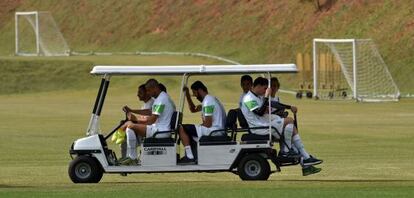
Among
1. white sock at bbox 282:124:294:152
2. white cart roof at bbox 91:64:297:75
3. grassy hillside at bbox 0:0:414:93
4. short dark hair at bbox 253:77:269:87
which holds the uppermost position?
grassy hillside at bbox 0:0:414:93

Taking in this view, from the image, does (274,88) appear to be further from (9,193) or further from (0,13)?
(0,13)

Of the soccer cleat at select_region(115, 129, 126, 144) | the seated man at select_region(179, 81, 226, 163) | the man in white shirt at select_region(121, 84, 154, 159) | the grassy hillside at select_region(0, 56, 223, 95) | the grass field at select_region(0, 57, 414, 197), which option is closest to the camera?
the grass field at select_region(0, 57, 414, 197)

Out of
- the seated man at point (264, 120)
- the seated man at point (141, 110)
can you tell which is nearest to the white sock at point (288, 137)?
the seated man at point (264, 120)

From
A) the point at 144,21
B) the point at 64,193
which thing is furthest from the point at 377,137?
the point at 144,21

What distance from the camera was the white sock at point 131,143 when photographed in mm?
20125

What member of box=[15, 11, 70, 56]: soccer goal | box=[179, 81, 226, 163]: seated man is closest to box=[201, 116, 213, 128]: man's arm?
box=[179, 81, 226, 163]: seated man

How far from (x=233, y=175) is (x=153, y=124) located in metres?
2.92

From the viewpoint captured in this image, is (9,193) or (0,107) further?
(0,107)

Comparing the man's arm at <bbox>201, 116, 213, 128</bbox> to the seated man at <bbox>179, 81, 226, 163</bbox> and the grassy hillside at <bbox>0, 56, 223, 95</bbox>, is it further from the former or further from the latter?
the grassy hillside at <bbox>0, 56, 223, 95</bbox>

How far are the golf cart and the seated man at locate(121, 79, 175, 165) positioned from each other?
0.33 feet

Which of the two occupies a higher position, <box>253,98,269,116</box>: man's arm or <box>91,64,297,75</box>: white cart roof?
<box>91,64,297,75</box>: white cart roof

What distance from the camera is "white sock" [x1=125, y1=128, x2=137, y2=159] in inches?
792

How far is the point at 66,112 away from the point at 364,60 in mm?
18095

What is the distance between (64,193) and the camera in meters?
17.9
